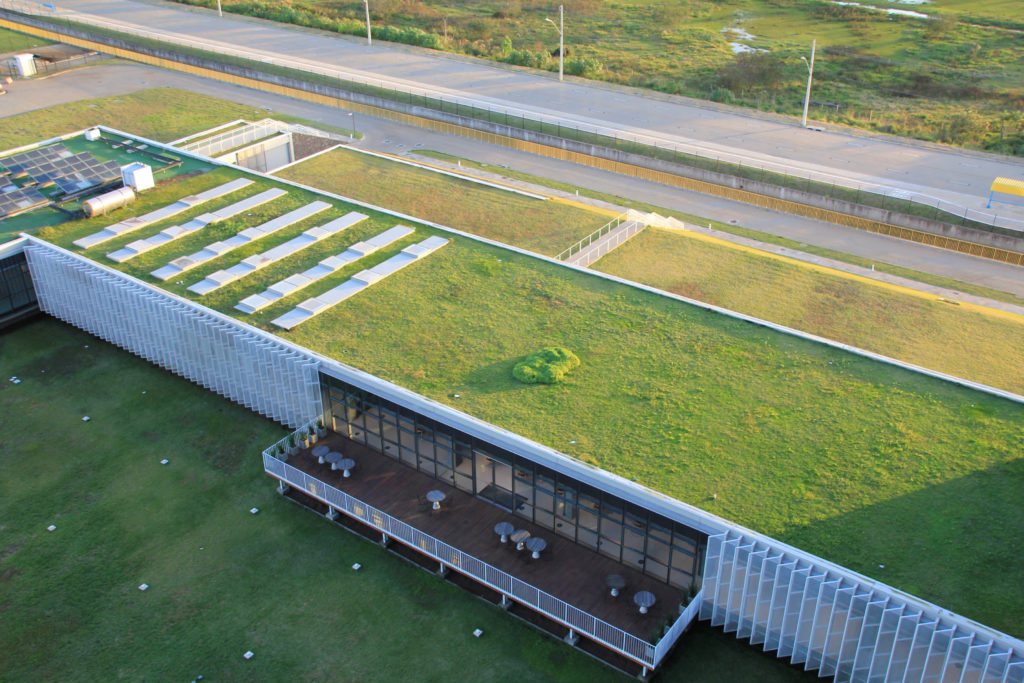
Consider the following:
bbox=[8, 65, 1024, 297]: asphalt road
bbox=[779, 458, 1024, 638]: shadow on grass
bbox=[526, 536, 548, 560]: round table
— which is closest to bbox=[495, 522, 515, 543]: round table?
bbox=[526, 536, 548, 560]: round table

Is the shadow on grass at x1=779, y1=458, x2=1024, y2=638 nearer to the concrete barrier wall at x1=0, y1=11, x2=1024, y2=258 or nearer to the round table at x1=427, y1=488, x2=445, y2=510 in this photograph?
the round table at x1=427, y1=488, x2=445, y2=510

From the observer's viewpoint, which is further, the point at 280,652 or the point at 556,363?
the point at 556,363

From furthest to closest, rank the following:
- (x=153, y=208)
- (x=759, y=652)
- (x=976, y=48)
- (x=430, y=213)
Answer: (x=976, y=48)
(x=430, y=213)
(x=153, y=208)
(x=759, y=652)

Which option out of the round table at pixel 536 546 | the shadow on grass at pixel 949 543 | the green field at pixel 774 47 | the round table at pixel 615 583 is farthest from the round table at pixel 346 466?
the green field at pixel 774 47

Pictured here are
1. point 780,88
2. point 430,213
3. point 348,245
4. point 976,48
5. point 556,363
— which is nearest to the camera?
point 556,363

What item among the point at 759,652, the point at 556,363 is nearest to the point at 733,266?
the point at 556,363

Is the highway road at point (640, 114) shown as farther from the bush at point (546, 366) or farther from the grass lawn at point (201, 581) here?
the grass lawn at point (201, 581)

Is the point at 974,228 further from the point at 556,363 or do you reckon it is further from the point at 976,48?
the point at 976,48
